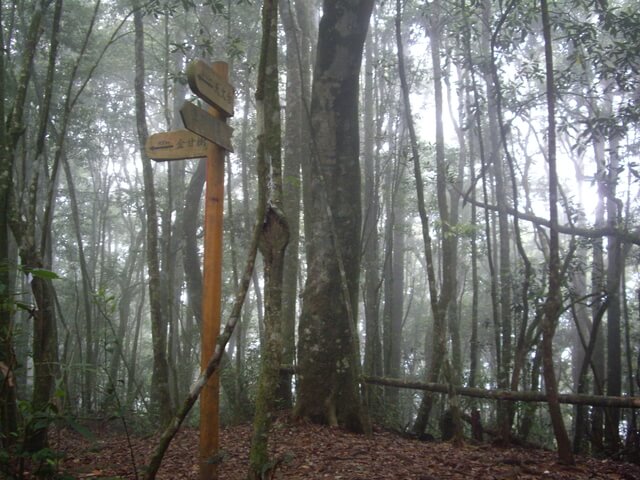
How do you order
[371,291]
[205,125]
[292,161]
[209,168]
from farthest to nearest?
[371,291] → [292,161] → [209,168] → [205,125]

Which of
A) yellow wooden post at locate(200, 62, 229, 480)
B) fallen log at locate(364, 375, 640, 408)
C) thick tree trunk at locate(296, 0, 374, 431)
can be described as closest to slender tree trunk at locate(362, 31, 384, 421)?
fallen log at locate(364, 375, 640, 408)

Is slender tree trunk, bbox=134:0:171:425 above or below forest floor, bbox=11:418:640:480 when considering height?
above

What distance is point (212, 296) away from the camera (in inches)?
146

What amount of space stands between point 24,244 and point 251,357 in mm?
4474

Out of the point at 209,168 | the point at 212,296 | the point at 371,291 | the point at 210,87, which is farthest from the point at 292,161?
the point at 212,296

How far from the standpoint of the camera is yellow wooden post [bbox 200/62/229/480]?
362 centimetres

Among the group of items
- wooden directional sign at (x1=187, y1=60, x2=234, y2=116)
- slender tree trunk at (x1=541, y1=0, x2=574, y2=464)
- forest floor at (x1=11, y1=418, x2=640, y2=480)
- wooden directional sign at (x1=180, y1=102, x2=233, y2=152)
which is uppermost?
wooden directional sign at (x1=187, y1=60, x2=234, y2=116)

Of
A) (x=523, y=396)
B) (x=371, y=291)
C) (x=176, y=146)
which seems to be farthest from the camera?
(x=371, y=291)

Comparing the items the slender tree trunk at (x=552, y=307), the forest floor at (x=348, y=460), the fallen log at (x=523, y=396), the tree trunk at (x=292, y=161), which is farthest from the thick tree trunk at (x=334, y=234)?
the slender tree trunk at (x=552, y=307)

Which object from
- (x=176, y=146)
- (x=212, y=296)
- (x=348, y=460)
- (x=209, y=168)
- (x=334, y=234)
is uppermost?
(x=176, y=146)

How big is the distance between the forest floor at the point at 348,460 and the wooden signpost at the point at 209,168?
0.26 metres

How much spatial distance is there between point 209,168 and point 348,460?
240 cm

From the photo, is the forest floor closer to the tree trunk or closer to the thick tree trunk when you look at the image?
the thick tree trunk

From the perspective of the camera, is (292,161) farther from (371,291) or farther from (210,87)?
(210,87)
